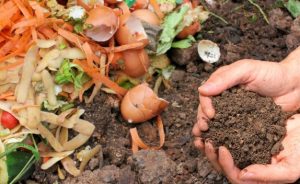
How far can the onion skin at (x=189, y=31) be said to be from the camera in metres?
3.03

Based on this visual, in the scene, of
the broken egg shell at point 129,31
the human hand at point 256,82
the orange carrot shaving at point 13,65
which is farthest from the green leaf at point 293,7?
the orange carrot shaving at point 13,65

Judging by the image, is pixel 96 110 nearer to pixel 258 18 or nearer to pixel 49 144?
pixel 49 144

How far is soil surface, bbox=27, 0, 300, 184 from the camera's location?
264 cm

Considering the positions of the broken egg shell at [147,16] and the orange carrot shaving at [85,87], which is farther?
the broken egg shell at [147,16]

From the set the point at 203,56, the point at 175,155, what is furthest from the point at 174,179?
the point at 203,56

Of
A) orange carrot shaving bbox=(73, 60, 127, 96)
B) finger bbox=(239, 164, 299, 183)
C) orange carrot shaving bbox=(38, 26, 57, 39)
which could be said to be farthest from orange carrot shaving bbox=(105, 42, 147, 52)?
finger bbox=(239, 164, 299, 183)

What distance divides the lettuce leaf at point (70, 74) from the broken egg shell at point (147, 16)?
370 mm

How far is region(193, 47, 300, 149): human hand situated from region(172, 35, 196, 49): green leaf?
0.51m

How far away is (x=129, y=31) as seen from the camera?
9.33 ft

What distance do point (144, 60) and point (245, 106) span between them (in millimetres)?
636

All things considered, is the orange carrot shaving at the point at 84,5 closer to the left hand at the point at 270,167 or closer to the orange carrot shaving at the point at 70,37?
the orange carrot shaving at the point at 70,37

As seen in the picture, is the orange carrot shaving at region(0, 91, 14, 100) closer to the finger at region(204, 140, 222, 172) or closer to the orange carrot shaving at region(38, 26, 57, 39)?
the orange carrot shaving at region(38, 26, 57, 39)

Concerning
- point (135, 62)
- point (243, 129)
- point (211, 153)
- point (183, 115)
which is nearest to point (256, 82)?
point (243, 129)

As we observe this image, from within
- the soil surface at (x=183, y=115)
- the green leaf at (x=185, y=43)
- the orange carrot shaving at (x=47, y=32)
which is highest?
the orange carrot shaving at (x=47, y=32)
